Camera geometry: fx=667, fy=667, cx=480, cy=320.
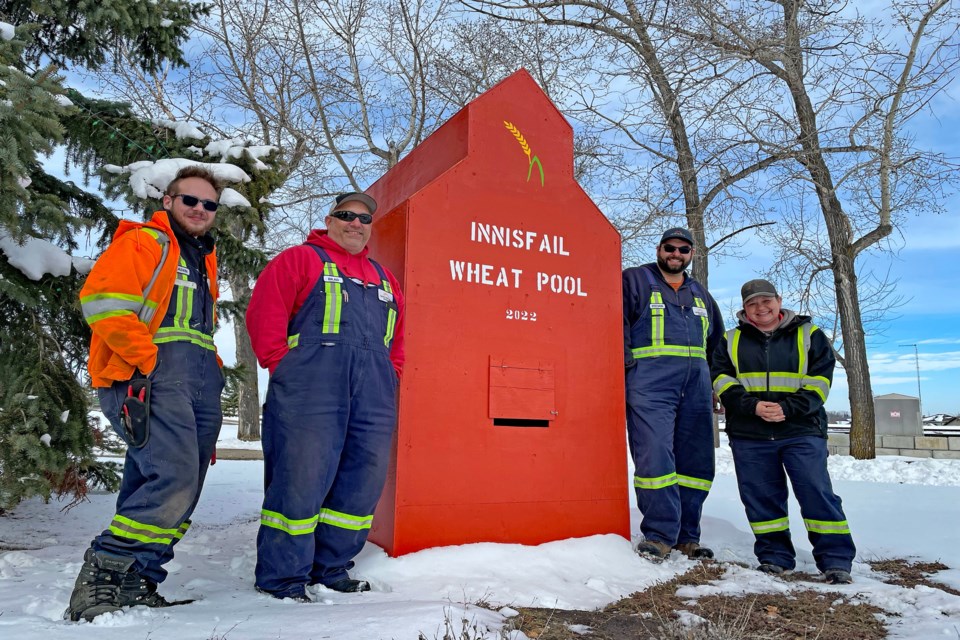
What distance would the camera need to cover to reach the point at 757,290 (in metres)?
4.45

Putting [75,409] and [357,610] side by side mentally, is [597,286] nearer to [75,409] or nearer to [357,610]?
A: [357,610]

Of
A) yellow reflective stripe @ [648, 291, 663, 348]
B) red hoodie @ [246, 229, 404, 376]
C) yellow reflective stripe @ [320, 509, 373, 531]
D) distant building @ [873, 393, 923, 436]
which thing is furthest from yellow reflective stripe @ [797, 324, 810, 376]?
distant building @ [873, 393, 923, 436]

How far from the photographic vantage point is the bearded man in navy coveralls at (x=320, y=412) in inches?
130

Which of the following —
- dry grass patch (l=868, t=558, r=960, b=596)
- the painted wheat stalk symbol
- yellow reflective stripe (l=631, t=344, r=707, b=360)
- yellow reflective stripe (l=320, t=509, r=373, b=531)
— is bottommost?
dry grass patch (l=868, t=558, r=960, b=596)

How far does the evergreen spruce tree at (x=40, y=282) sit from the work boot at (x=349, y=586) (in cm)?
179

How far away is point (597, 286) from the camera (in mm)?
4848

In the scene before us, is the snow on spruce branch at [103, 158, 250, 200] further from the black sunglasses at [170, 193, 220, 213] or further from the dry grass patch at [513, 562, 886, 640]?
the dry grass patch at [513, 562, 886, 640]

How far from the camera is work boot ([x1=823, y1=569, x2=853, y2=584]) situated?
389 cm

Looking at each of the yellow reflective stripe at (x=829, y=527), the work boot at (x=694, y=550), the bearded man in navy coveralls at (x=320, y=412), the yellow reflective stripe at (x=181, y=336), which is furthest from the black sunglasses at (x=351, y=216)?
the yellow reflective stripe at (x=829, y=527)

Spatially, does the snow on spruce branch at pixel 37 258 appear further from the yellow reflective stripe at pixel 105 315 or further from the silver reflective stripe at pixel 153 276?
the yellow reflective stripe at pixel 105 315

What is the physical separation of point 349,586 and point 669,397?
2.47m

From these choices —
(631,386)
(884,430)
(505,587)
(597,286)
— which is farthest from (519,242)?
(884,430)

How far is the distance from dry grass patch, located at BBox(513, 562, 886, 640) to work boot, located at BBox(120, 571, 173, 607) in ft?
5.16

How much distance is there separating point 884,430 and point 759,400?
21.3m
